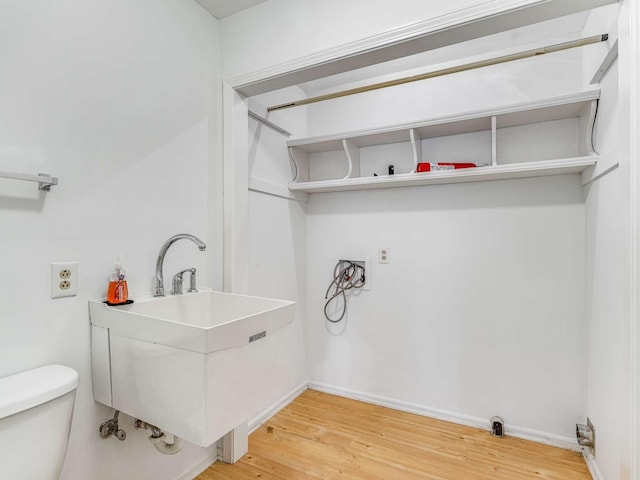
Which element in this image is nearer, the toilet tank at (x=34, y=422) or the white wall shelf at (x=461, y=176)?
the toilet tank at (x=34, y=422)

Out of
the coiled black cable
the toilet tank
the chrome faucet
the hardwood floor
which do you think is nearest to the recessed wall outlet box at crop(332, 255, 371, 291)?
the coiled black cable

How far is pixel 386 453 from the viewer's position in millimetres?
1878

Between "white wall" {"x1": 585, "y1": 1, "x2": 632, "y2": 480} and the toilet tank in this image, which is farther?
→ "white wall" {"x1": 585, "y1": 1, "x2": 632, "y2": 480}

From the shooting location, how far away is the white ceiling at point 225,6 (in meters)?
1.73

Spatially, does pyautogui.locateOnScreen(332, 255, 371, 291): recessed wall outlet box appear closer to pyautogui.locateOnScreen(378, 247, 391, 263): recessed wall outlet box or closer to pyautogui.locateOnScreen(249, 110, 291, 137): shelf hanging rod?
pyautogui.locateOnScreen(378, 247, 391, 263): recessed wall outlet box

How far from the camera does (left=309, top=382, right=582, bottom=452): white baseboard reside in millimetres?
1934

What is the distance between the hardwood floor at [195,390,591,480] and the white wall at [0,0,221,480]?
0.37m

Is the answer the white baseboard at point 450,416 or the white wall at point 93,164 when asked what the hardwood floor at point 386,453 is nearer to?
the white baseboard at point 450,416

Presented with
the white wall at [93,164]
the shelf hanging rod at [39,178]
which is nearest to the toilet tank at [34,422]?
the white wall at [93,164]

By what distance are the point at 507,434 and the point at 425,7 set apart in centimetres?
243

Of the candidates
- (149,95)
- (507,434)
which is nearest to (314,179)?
(149,95)

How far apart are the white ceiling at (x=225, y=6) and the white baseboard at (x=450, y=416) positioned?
105 inches

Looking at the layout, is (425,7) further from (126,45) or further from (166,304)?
(166,304)

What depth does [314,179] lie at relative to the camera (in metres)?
2.74
